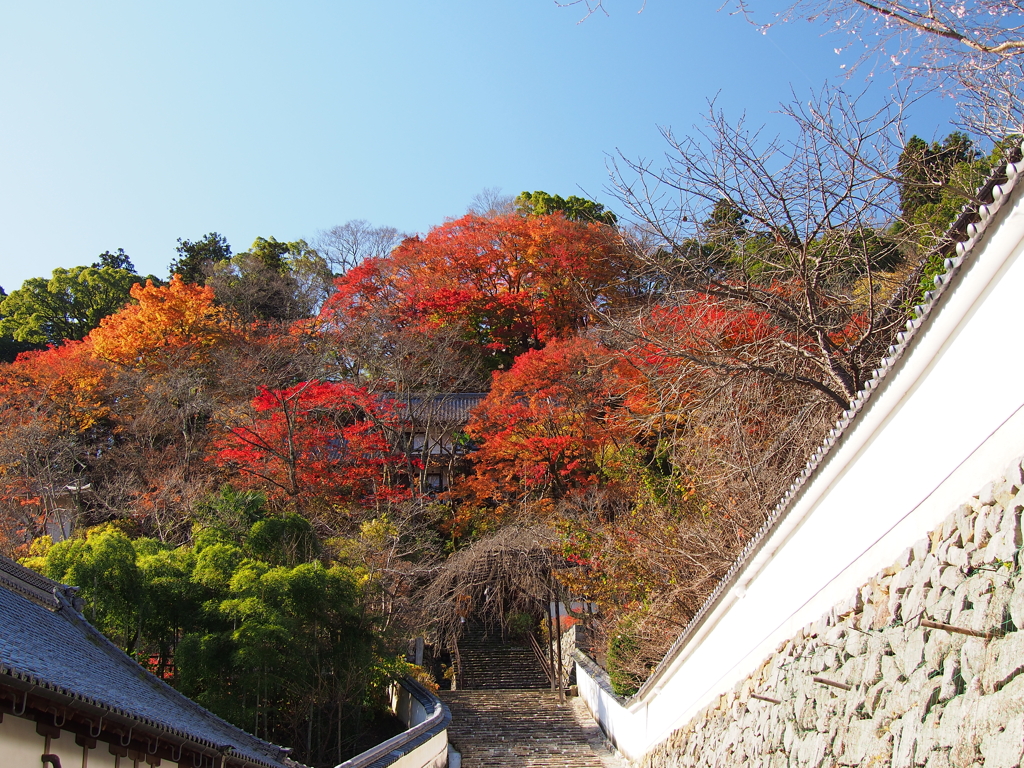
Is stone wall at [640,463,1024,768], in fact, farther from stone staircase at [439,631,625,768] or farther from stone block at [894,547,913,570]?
stone staircase at [439,631,625,768]

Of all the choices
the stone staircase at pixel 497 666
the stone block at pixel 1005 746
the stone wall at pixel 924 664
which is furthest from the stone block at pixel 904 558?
the stone staircase at pixel 497 666

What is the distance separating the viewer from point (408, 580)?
1691cm

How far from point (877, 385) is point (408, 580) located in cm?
1325

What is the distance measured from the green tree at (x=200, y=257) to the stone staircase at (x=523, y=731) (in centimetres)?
2200

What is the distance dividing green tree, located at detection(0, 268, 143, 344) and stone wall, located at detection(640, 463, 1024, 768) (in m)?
31.2

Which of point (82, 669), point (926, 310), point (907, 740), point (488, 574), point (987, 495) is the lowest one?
point (907, 740)

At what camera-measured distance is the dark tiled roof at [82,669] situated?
556 cm

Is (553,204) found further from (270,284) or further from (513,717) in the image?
(513,717)

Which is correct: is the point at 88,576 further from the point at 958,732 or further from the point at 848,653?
the point at 958,732

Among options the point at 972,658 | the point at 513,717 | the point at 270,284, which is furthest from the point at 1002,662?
the point at 270,284

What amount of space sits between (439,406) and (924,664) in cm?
1857

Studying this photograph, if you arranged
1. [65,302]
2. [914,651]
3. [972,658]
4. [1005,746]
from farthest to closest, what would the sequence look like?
[65,302] → [914,651] → [972,658] → [1005,746]

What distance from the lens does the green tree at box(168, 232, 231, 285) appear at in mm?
32656

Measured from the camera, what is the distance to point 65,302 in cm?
3117
